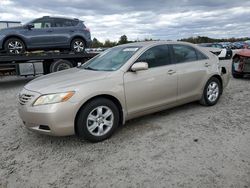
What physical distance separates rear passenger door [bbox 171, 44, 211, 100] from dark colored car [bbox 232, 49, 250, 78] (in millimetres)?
4187

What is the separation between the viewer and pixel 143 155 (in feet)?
11.8

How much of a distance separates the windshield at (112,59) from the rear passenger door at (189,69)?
38.1 inches

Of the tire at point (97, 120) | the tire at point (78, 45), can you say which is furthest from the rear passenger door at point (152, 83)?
the tire at point (78, 45)

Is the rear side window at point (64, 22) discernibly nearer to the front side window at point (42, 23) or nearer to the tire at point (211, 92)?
the front side window at point (42, 23)

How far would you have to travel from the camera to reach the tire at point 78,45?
11.3 meters

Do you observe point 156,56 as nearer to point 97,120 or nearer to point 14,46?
point 97,120

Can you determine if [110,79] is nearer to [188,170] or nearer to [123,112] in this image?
[123,112]

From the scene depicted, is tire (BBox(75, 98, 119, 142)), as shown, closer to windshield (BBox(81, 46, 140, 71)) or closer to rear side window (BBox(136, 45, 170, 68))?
windshield (BBox(81, 46, 140, 71))

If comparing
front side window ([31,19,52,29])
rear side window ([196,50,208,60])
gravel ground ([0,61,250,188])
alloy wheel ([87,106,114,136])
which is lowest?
gravel ground ([0,61,250,188])

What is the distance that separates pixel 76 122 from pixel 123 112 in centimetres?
82

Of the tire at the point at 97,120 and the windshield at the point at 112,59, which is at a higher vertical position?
the windshield at the point at 112,59

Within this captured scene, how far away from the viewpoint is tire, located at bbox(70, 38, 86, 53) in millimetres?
11336

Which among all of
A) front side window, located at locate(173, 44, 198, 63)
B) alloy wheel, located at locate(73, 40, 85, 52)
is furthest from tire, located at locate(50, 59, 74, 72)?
front side window, located at locate(173, 44, 198, 63)

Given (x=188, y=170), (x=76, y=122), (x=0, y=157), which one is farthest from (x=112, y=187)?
(x=0, y=157)
